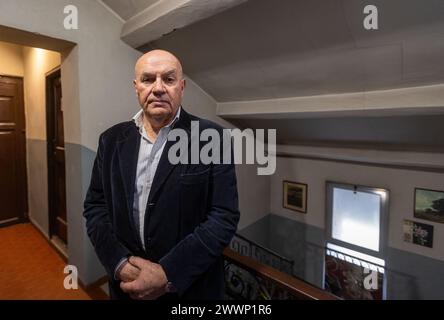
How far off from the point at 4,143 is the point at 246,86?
271 cm

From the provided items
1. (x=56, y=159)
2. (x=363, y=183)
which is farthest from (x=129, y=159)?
(x=363, y=183)

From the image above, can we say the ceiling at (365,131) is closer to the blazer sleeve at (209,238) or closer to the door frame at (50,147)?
the door frame at (50,147)

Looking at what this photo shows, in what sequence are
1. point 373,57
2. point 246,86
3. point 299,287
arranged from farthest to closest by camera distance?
point 246,86, point 373,57, point 299,287

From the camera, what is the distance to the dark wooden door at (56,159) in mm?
2513

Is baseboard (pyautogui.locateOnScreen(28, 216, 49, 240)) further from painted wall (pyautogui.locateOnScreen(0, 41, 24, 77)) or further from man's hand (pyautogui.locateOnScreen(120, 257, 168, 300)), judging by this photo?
man's hand (pyautogui.locateOnScreen(120, 257, 168, 300))

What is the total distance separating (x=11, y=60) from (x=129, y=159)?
2.99 metres

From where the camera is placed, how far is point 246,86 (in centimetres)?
261

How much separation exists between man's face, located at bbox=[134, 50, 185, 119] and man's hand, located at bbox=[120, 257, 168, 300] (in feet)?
1.70

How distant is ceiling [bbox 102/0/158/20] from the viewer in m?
1.86

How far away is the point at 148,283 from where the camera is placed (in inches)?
35.3

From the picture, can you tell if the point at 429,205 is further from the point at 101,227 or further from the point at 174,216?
the point at 101,227

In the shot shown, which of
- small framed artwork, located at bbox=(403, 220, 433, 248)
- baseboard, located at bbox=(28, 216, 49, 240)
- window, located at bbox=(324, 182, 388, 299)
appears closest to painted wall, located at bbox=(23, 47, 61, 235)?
baseboard, located at bbox=(28, 216, 49, 240)
